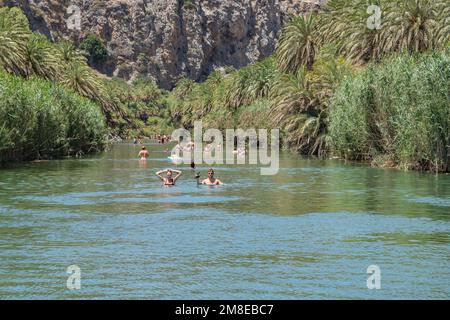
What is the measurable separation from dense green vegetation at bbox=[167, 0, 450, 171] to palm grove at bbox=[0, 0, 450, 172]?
0.09 meters

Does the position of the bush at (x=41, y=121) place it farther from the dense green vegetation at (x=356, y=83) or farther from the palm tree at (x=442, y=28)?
the palm tree at (x=442, y=28)

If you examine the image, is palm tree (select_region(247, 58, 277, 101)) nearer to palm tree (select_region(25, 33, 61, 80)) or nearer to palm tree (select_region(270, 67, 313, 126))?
palm tree (select_region(25, 33, 61, 80))

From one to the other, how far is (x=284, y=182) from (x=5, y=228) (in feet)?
71.6

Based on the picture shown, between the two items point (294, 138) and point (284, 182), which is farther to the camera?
point (294, 138)

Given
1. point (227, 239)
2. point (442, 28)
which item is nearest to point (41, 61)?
point (442, 28)

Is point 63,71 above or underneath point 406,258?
above

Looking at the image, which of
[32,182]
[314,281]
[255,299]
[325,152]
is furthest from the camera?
[325,152]

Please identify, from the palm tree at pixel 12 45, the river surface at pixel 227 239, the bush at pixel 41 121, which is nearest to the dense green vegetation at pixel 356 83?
the river surface at pixel 227 239

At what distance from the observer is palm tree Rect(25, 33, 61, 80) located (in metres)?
80.5

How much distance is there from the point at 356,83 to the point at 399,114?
838 cm

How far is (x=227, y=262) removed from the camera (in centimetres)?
1930

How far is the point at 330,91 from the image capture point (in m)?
71.3
